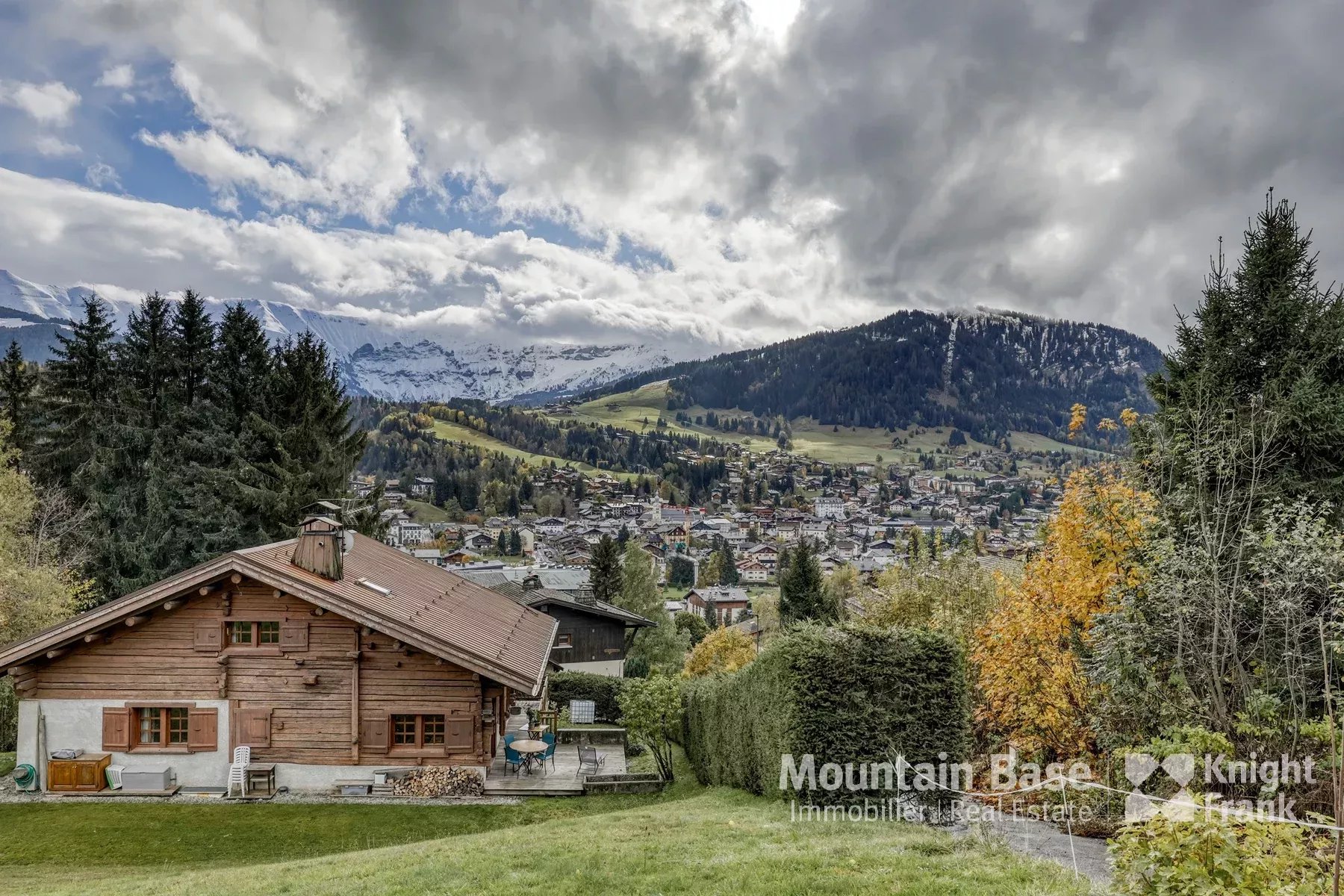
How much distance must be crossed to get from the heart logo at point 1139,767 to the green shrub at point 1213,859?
5.24 meters

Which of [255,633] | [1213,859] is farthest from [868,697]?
[255,633]

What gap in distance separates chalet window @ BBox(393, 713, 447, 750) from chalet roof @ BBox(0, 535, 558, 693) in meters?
2.00

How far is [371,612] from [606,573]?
4395 centimetres

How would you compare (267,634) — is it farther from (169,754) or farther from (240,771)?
(169,754)

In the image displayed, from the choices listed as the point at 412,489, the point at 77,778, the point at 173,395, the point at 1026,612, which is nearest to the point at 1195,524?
the point at 1026,612

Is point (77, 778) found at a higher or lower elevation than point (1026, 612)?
lower

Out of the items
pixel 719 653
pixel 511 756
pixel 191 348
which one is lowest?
pixel 719 653

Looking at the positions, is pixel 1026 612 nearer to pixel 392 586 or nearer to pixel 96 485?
pixel 392 586

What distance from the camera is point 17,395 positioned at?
3816 cm

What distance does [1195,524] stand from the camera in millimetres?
11828

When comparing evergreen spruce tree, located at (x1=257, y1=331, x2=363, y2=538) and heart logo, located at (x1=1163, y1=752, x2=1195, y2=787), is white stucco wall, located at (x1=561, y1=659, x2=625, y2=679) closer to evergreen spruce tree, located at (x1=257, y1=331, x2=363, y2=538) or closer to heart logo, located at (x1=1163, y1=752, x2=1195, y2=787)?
evergreen spruce tree, located at (x1=257, y1=331, x2=363, y2=538)

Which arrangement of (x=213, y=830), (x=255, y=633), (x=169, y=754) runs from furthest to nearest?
(x=255, y=633) < (x=169, y=754) < (x=213, y=830)

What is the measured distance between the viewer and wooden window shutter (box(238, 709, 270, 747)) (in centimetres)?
1802

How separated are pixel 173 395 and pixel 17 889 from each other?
30.0 m
